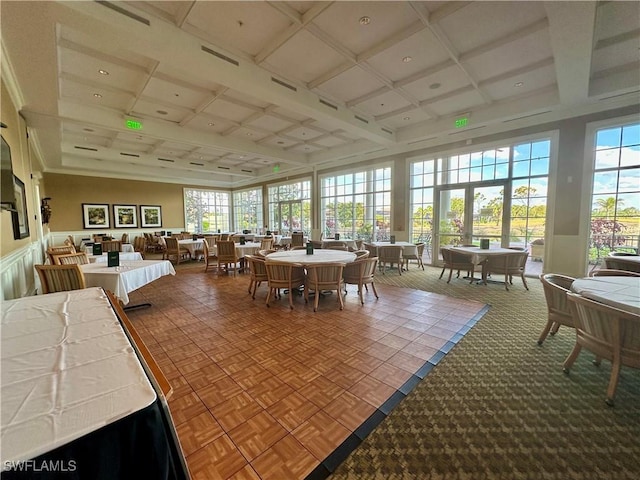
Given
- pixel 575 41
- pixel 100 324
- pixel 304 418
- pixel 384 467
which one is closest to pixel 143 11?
pixel 100 324

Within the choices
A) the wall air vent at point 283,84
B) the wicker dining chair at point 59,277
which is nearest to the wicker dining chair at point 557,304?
the wall air vent at point 283,84

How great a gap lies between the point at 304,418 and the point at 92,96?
21.6 ft

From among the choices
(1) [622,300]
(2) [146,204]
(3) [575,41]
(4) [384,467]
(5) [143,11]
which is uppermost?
(5) [143,11]

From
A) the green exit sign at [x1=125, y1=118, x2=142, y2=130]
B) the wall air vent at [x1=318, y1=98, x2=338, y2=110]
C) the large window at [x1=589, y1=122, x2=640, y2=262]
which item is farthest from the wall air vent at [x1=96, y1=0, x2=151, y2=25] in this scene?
the large window at [x1=589, y1=122, x2=640, y2=262]

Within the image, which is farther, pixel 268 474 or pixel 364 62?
pixel 364 62

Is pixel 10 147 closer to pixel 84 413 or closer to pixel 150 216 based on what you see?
pixel 84 413

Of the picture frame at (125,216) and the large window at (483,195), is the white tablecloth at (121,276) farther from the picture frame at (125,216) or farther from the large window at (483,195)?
the picture frame at (125,216)

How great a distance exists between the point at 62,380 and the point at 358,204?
29.9 feet

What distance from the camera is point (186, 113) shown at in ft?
20.1

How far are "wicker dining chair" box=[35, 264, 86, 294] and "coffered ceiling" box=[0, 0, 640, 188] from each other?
2282mm

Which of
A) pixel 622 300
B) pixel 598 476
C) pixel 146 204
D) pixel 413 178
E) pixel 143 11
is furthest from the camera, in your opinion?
pixel 146 204

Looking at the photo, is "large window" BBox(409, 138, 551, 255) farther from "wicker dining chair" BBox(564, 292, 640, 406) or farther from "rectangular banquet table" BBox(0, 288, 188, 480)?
"rectangular banquet table" BBox(0, 288, 188, 480)

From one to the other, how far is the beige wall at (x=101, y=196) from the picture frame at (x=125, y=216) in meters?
0.14

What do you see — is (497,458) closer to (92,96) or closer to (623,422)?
(623,422)
